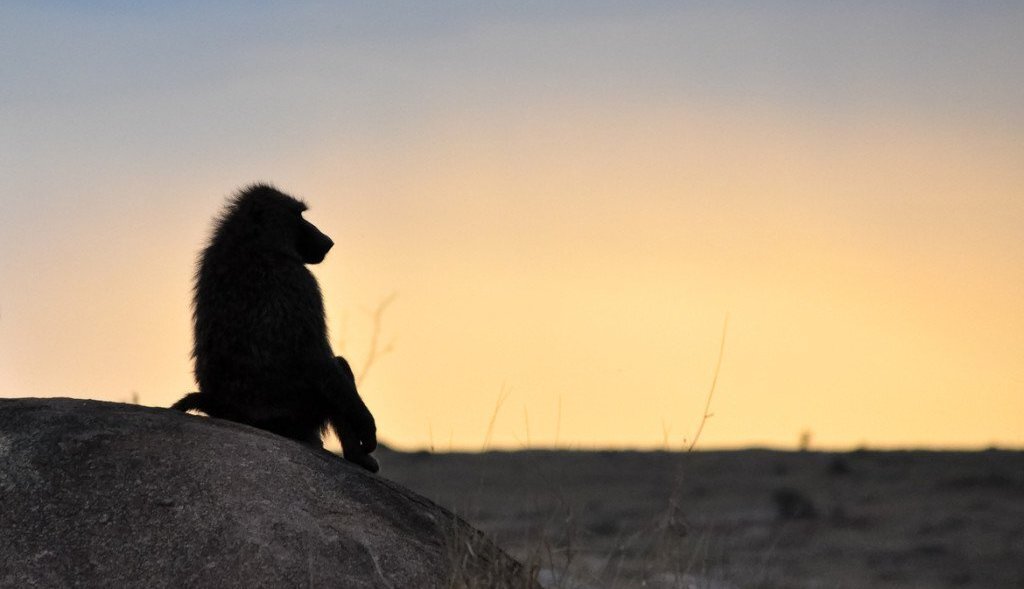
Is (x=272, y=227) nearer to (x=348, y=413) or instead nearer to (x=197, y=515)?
(x=348, y=413)

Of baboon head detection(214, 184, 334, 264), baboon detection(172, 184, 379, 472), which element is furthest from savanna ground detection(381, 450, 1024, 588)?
baboon detection(172, 184, 379, 472)

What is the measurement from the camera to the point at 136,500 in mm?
6863

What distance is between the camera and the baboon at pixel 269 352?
305 inches

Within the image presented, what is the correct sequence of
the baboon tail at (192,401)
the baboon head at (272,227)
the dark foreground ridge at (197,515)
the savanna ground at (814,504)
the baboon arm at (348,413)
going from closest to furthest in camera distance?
the dark foreground ridge at (197,515) → the baboon arm at (348,413) → the baboon tail at (192,401) → the baboon head at (272,227) → the savanna ground at (814,504)

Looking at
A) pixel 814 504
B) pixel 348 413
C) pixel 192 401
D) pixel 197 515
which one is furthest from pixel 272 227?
pixel 814 504

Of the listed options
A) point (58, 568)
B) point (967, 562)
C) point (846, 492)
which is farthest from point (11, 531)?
point (846, 492)

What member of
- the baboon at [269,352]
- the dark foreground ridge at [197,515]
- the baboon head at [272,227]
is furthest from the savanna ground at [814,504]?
the dark foreground ridge at [197,515]

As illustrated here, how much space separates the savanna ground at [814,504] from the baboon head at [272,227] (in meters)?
6.31

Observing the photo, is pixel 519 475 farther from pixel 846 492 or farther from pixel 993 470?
pixel 993 470

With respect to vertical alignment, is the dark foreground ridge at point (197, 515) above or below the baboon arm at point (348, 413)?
below

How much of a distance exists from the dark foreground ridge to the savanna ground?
22.7 ft

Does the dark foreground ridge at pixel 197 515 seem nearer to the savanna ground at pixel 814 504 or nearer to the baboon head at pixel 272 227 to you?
the baboon head at pixel 272 227

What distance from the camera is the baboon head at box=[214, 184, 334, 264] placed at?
→ 821 cm

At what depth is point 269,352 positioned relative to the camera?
304 inches
